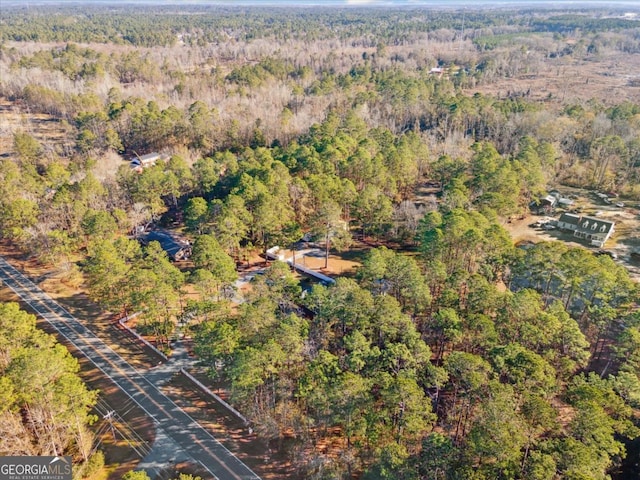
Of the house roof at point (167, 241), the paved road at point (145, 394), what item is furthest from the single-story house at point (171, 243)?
the paved road at point (145, 394)

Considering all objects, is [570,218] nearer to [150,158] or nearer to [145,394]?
[145,394]


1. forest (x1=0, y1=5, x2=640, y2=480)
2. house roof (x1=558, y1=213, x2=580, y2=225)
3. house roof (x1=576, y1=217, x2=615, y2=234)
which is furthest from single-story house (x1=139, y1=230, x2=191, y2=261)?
house roof (x1=576, y1=217, x2=615, y2=234)

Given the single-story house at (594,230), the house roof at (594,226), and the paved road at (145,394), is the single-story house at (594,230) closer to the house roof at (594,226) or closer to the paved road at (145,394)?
the house roof at (594,226)

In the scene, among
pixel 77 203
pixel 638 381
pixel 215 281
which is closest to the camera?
pixel 638 381

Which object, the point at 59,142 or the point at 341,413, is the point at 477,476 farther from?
the point at 59,142

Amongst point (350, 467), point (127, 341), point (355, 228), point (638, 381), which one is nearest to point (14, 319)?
point (127, 341)

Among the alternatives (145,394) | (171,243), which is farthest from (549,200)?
(145,394)
